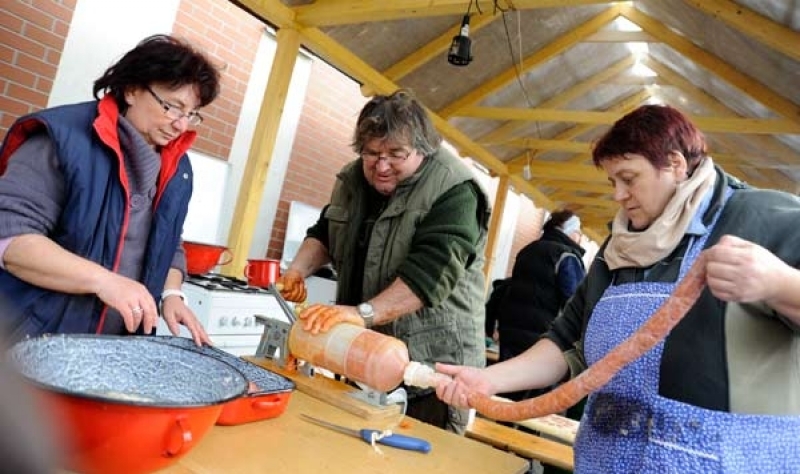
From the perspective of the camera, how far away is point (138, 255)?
4.59 feet

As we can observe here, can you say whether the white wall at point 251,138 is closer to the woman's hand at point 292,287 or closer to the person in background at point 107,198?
the woman's hand at point 292,287

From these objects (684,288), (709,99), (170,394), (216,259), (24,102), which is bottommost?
(170,394)

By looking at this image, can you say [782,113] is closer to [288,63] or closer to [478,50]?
[478,50]

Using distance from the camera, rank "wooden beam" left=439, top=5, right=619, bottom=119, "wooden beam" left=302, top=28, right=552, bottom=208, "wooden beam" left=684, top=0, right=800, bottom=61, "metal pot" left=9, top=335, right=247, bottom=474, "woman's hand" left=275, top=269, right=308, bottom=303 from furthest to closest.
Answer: "wooden beam" left=439, top=5, right=619, bottom=119, "wooden beam" left=302, top=28, right=552, bottom=208, "wooden beam" left=684, top=0, right=800, bottom=61, "woman's hand" left=275, top=269, right=308, bottom=303, "metal pot" left=9, top=335, right=247, bottom=474

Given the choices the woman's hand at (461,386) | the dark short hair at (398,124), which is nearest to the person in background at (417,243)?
the dark short hair at (398,124)

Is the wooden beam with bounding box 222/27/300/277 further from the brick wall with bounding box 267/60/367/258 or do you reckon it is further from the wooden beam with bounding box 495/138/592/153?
the wooden beam with bounding box 495/138/592/153

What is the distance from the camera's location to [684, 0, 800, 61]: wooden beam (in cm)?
319

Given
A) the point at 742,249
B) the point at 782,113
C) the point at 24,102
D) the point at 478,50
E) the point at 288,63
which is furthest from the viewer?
the point at 478,50

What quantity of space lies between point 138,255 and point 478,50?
4378mm

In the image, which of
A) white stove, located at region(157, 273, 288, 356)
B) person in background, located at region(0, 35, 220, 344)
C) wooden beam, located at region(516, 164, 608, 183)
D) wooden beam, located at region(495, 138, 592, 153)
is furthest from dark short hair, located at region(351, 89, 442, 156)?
wooden beam, located at region(516, 164, 608, 183)

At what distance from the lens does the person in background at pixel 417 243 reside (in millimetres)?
1619

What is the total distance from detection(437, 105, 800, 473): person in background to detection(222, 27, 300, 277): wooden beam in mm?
2535

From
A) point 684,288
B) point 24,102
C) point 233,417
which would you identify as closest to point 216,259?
point 24,102

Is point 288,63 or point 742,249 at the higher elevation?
point 288,63
